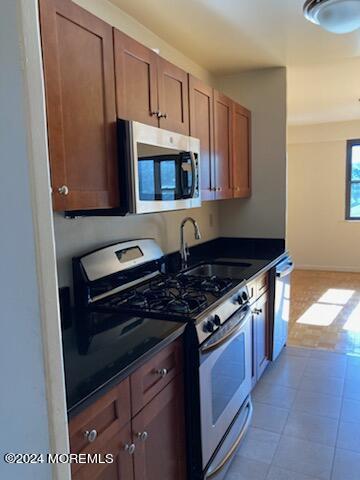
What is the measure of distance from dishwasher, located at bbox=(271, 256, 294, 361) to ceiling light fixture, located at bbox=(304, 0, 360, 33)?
167 cm

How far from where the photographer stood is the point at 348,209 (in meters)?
6.61

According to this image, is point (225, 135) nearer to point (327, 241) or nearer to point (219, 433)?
point (219, 433)

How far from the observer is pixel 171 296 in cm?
195

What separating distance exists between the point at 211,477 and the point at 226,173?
203 centimetres

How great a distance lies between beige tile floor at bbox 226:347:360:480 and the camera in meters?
1.97

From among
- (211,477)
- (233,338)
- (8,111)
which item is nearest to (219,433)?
(211,477)

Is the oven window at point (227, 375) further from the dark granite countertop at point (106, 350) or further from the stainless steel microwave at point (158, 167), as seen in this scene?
the stainless steel microwave at point (158, 167)

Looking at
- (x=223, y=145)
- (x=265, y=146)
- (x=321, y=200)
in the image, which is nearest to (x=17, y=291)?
(x=223, y=145)

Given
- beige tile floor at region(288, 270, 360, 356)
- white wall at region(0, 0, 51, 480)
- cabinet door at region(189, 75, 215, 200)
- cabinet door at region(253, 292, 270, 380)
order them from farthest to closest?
1. beige tile floor at region(288, 270, 360, 356)
2. cabinet door at region(253, 292, 270, 380)
3. cabinet door at region(189, 75, 215, 200)
4. white wall at region(0, 0, 51, 480)

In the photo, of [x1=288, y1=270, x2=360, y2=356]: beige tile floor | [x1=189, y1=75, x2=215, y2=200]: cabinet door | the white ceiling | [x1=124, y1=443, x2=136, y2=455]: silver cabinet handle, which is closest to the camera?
[x1=124, y1=443, x2=136, y2=455]: silver cabinet handle

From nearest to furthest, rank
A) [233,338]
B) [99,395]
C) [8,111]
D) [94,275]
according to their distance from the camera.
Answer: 1. [8,111]
2. [99,395]
3. [94,275]
4. [233,338]

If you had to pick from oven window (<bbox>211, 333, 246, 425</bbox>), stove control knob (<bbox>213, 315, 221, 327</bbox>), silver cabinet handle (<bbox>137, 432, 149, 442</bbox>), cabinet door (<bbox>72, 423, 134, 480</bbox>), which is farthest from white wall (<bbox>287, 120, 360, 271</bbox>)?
cabinet door (<bbox>72, 423, 134, 480</bbox>)

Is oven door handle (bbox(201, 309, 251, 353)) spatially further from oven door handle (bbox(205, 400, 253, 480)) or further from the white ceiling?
the white ceiling

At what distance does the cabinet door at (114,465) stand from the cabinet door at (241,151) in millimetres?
2301
